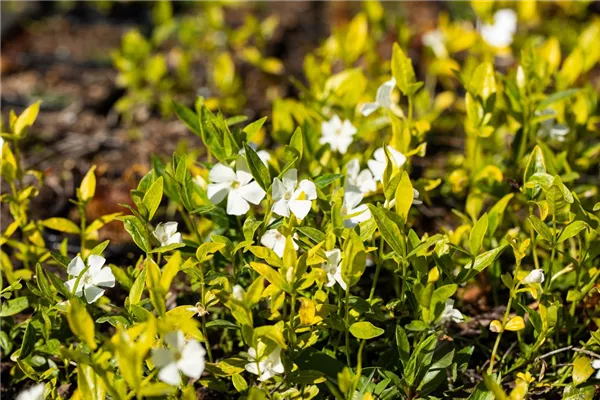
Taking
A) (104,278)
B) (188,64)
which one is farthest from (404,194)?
(188,64)

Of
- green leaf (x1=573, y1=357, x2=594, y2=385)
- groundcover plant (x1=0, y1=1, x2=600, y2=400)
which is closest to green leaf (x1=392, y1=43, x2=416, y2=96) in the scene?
groundcover plant (x1=0, y1=1, x2=600, y2=400)

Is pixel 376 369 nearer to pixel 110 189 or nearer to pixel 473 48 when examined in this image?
pixel 110 189

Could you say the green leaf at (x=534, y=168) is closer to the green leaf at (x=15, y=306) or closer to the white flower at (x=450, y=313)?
the white flower at (x=450, y=313)

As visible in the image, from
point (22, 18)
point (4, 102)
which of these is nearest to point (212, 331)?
point (4, 102)

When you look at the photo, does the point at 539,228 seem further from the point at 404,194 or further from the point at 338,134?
the point at 338,134

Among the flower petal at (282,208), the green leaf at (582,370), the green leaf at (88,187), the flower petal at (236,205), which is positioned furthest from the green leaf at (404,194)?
the green leaf at (88,187)

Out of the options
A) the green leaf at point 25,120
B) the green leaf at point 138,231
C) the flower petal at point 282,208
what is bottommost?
the green leaf at point 138,231

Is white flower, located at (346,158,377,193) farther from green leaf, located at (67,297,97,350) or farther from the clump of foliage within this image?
the clump of foliage
